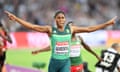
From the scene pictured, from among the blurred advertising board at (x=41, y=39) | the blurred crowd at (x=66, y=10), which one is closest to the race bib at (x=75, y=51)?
the blurred advertising board at (x=41, y=39)

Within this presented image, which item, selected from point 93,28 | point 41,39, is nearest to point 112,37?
point 41,39

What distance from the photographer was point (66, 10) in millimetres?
29031

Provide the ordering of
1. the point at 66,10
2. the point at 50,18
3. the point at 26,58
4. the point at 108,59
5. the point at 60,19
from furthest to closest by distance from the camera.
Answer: the point at 66,10, the point at 50,18, the point at 26,58, the point at 108,59, the point at 60,19

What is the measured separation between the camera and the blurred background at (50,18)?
2456 centimetres

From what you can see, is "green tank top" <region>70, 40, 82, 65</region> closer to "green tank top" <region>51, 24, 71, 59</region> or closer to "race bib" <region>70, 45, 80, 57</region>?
"race bib" <region>70, 45, 80, 57</region>

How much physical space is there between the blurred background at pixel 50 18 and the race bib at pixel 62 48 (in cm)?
1124

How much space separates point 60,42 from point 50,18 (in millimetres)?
17732

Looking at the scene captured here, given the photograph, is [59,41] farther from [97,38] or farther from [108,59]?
[97,38]

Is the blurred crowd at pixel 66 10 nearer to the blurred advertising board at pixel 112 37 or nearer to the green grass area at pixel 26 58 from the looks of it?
the blurred advertising board at pixel 112 37

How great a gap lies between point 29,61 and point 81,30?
9.99m

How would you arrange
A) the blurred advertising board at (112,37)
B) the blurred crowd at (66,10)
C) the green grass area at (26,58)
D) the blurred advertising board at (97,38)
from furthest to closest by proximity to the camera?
the blurred crowd at (66,10) → the blurred advertising board at (112,37) → the blurred advertising board at (97,38) → the green grass area at (26,58)

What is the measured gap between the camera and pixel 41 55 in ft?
74.7

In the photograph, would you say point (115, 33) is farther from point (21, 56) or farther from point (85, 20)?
point (21, 56)

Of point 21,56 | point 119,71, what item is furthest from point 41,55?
point 119,71
